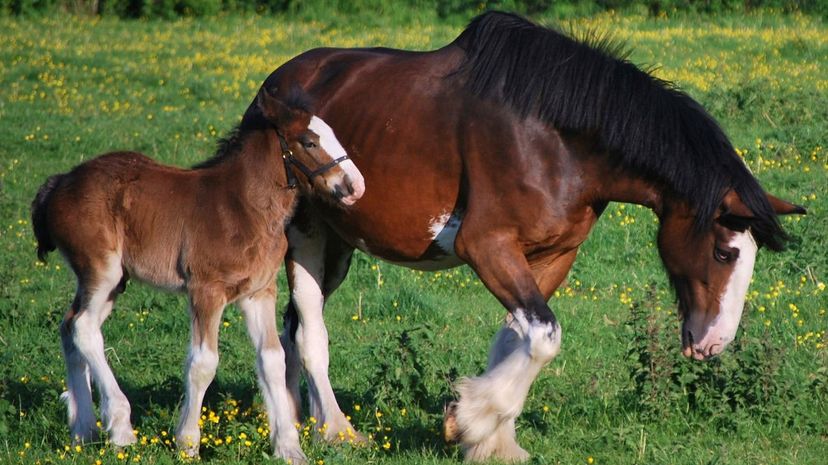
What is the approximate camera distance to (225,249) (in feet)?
19.6

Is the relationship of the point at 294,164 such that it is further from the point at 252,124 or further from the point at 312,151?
the point at 252,124

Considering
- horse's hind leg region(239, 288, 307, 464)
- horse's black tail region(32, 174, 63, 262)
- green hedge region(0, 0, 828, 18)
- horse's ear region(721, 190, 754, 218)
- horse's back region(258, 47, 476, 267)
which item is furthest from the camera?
green hedge region(0, 0, 828, 18)

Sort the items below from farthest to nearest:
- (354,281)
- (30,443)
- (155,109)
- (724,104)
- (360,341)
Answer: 1. (155,109)
2. (724,104)
3. (354,281)
4. (360,341)
5. (30,443)

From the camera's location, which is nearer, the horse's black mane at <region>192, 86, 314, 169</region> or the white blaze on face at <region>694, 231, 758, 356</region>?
the white blaze on face at <region>694, 231, 758, 356</region>

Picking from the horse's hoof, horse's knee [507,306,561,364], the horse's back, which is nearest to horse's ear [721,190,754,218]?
horse's knee [507,306,561,364]

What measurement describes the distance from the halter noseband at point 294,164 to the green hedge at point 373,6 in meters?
17.7

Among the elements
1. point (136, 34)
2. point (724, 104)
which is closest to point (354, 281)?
point (724, 104)

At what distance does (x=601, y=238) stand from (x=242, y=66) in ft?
34.8

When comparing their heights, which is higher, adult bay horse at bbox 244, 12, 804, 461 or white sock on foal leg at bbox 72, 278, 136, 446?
adult bay horse at bbox 244, 12, 804, 461

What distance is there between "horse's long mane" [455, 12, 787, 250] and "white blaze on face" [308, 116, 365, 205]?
75 cm

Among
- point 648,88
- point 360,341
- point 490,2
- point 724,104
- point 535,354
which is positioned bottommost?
point 490,2

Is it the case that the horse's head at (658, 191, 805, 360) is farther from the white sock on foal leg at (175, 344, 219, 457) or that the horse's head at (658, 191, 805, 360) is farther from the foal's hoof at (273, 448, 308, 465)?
the white sock on foal leg at (175, 344, 219, 457)

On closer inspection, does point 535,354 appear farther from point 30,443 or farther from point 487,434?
point 30,443

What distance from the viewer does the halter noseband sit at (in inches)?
230
